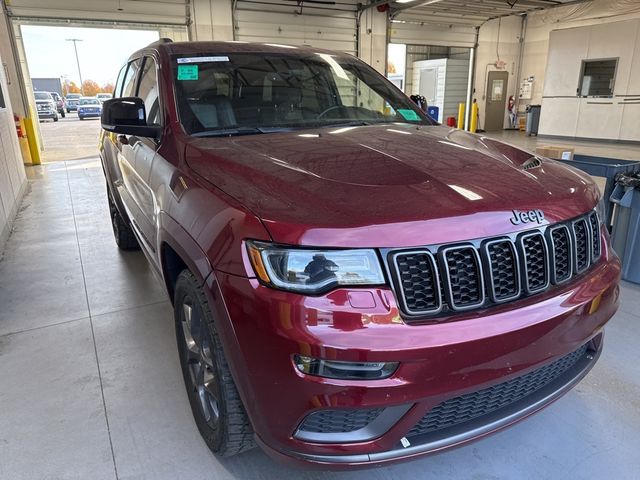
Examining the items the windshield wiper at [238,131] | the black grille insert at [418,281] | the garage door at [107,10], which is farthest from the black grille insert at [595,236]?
the garage door at [107,10]

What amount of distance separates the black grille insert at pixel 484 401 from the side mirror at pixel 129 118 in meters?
1.71

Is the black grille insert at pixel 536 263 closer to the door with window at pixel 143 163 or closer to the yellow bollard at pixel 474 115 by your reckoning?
the door with window at pixel 143 163

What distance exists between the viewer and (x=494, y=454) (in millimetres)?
1851

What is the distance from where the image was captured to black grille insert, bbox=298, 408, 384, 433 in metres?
1.28

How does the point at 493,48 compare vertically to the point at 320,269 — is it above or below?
above

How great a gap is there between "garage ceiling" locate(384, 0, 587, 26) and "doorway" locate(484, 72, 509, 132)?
2.05 metres

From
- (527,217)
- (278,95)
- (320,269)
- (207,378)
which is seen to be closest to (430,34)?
(278,95)

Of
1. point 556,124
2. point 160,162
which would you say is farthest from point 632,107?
point 160,162

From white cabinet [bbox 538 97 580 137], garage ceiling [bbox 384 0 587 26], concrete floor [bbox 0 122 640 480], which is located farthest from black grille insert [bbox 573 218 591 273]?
white cabinet [bbox 538 97 580 137]

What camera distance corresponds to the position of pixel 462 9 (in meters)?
14.4

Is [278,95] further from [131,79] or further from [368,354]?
[368,354]

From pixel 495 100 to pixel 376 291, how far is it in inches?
693

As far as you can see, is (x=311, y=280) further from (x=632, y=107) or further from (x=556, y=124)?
(x=556, y=124)

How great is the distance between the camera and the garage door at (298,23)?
40.3 ft
